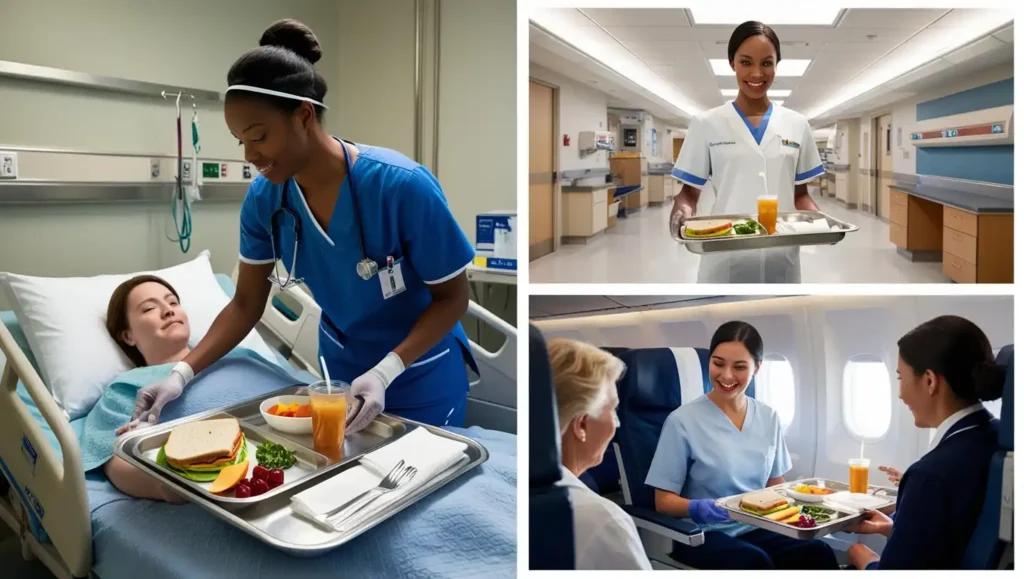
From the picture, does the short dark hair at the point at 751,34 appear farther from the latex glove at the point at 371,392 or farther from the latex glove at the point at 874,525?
the latex glove at the point at 371,392

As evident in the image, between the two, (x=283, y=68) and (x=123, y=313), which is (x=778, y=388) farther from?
(x=123, y=313)

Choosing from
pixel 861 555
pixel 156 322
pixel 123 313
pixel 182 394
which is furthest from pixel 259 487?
pixel 123 313

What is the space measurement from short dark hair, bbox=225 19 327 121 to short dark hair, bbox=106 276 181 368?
91cm

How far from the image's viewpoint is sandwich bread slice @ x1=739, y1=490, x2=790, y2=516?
0.66 metres

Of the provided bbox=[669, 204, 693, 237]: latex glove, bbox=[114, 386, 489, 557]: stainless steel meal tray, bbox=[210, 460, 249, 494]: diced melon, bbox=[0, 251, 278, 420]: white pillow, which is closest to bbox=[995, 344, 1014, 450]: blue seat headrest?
bbox=[669, 204, 693, 237]: latex glove

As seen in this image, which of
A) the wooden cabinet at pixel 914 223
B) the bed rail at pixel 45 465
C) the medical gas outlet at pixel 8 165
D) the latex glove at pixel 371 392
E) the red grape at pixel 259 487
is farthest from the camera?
the medical gas outlet at pixel 8 165

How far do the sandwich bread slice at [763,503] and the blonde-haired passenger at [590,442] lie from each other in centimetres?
11

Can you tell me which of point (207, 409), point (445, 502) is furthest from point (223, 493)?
point (207, 409)

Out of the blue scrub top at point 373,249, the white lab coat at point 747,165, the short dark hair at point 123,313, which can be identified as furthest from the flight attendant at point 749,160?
the short dark hair at point 123,313

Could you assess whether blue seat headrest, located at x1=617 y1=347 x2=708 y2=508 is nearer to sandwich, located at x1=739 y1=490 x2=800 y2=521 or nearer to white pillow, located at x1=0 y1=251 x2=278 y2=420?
sandwich, located at x1=739 y1=490 x2=800 y2=521

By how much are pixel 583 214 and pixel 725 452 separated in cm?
26

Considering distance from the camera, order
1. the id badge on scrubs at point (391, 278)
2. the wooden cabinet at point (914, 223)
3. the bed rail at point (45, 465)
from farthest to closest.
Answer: the id badge on scrubs at point (391, 278), the bed rail at point (45, 465), the wooden cabinet at point (914, 223)

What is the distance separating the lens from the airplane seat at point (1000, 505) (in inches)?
26.0

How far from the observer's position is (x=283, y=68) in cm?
147
